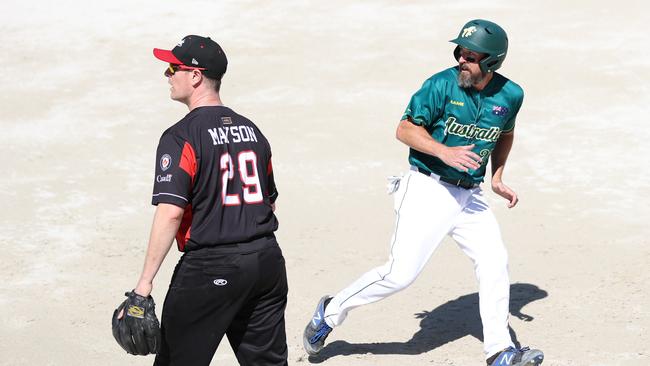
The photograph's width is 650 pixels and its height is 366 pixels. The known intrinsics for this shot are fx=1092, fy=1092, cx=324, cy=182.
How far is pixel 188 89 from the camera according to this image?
5059 millimetres

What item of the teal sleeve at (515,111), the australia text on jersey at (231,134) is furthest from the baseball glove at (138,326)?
the teal sleeve at (515,111)

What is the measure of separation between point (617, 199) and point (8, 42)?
8.97m

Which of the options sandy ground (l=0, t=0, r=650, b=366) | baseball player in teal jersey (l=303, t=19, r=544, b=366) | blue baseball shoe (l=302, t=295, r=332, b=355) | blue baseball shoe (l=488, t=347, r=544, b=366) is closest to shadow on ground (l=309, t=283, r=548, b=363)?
sandy ground (l=0, t=0, r=650, b=366)

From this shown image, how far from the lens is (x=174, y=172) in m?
4.77

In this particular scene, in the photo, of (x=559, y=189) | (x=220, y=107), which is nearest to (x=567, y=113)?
(x=559, y=189)

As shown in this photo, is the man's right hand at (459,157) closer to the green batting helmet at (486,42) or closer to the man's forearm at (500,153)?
the green batting helmet at (486,42)

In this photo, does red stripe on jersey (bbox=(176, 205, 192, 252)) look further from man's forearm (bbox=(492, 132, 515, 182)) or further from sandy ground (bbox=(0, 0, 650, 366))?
man's forearm (bbox=(492, 132, 515, 182))

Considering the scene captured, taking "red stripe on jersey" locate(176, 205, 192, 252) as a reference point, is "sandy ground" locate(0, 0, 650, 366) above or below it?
below

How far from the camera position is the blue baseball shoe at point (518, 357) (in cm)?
626

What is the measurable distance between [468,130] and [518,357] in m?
1.35

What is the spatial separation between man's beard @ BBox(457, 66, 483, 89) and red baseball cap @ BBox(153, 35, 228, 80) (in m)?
1.79

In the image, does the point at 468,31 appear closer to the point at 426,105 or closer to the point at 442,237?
the point at 426,105

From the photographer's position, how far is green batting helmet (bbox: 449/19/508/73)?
6.26m

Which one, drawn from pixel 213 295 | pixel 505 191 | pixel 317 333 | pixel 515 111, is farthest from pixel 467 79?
pixel 213 295
